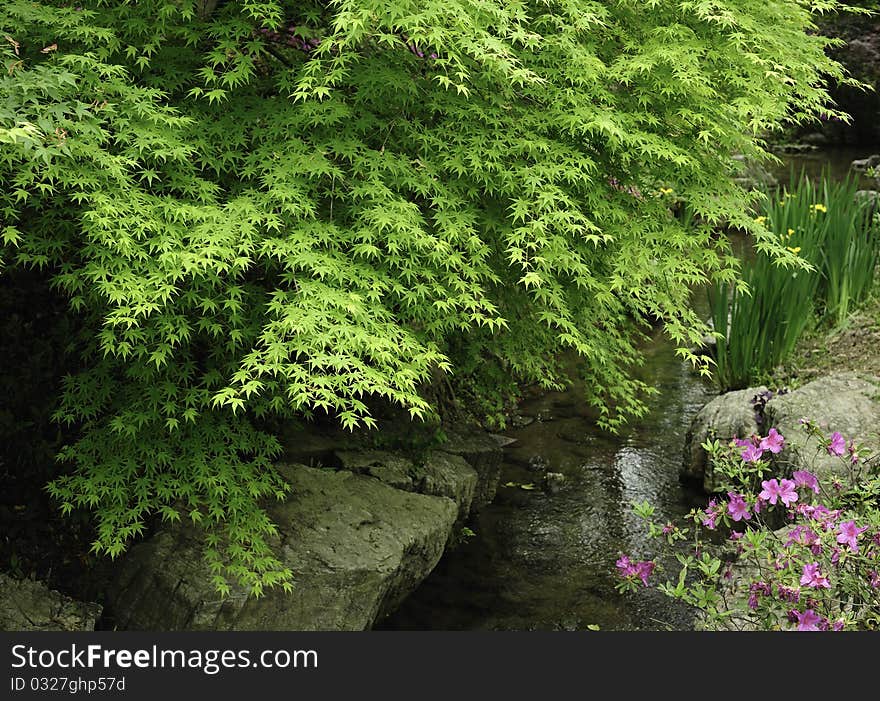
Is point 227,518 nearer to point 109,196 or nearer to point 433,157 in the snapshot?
point 109,196

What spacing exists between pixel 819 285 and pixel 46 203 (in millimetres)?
5412

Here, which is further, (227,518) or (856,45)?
(856,45)

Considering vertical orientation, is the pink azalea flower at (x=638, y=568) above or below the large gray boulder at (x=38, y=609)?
above

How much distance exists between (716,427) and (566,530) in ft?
3.88

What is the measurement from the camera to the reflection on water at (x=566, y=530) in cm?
466

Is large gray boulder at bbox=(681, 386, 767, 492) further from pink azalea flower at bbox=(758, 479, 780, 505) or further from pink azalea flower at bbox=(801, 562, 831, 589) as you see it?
pink azalea flower at bbox=(801, 562, 831, 589)

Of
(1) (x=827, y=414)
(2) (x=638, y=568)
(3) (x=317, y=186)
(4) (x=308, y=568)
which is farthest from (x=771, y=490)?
(1) (x=827, y=414)

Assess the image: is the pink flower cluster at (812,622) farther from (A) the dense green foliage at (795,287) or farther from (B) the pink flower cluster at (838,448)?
(A) the dense green foliage at (795,287)

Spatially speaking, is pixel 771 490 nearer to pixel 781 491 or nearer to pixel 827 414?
pixel 781 491

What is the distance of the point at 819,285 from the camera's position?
666 cm

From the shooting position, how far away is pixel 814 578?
2.58 m

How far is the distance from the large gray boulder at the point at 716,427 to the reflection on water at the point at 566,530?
0.15m

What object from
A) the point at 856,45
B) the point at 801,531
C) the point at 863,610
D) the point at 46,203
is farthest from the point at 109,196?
the point at 856,45

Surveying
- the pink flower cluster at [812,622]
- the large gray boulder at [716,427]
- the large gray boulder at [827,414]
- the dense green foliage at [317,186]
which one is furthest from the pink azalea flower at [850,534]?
the large gray boulder at [716,427]
